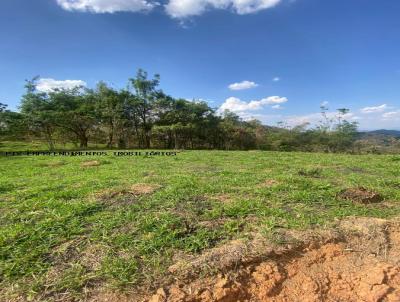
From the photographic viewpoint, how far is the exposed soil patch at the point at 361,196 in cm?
410

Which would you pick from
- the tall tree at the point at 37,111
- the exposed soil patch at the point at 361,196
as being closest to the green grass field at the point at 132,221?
the exposed soil patch at the point at 361,196

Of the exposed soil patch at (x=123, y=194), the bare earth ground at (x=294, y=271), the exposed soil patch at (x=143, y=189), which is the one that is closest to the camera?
the bare earth ground at (x=294, y=271)

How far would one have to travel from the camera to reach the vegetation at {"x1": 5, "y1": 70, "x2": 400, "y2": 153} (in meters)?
20.7

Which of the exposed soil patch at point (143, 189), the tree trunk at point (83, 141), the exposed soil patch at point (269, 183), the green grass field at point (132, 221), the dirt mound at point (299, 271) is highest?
the tree trunk at point (83, 141)

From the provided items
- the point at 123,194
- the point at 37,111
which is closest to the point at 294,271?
the point at 123,194

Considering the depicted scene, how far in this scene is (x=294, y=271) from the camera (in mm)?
2508

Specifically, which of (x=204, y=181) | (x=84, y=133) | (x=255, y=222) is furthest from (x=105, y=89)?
(x=255, y=222)

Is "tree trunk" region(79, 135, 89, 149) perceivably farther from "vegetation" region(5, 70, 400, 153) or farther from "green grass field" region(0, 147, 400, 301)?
"green grass field" region(0, 147, 400, 301)

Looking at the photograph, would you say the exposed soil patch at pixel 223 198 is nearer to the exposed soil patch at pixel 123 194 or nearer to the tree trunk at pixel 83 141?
the exposed soil patch at pixel 123 194

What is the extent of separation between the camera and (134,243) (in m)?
2.78

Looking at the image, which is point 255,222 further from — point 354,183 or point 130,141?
point 130,141

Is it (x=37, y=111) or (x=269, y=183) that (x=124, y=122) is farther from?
(x=269, y=183)

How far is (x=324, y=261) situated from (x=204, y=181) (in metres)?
2.97

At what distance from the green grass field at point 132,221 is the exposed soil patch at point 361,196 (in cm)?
12
